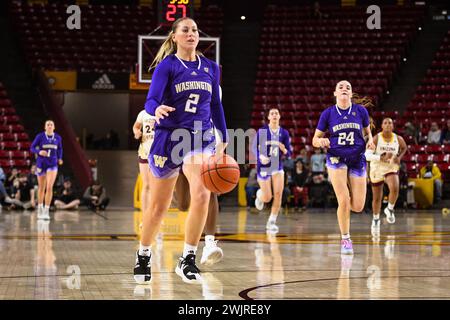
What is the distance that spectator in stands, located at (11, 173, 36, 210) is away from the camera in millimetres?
19203

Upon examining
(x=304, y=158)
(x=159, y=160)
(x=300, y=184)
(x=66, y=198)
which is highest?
(x=159, y=160)

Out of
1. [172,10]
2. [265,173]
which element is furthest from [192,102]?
[172,10]

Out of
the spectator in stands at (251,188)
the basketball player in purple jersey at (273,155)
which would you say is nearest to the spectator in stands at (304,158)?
the spectator in stands at (251,188)

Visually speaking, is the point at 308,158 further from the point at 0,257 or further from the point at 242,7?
the point at 0,257

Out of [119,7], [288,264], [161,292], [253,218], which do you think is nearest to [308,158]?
[253,218]

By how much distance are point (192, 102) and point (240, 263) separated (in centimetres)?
244

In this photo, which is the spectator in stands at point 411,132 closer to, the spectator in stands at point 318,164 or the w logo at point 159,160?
the spectator in stands at point 318,164

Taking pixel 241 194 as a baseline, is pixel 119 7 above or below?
above

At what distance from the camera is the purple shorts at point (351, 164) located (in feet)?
32.2

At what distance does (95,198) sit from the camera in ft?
63.7

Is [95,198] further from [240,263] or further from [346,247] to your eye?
[240,263]

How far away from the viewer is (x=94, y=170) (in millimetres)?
22672
